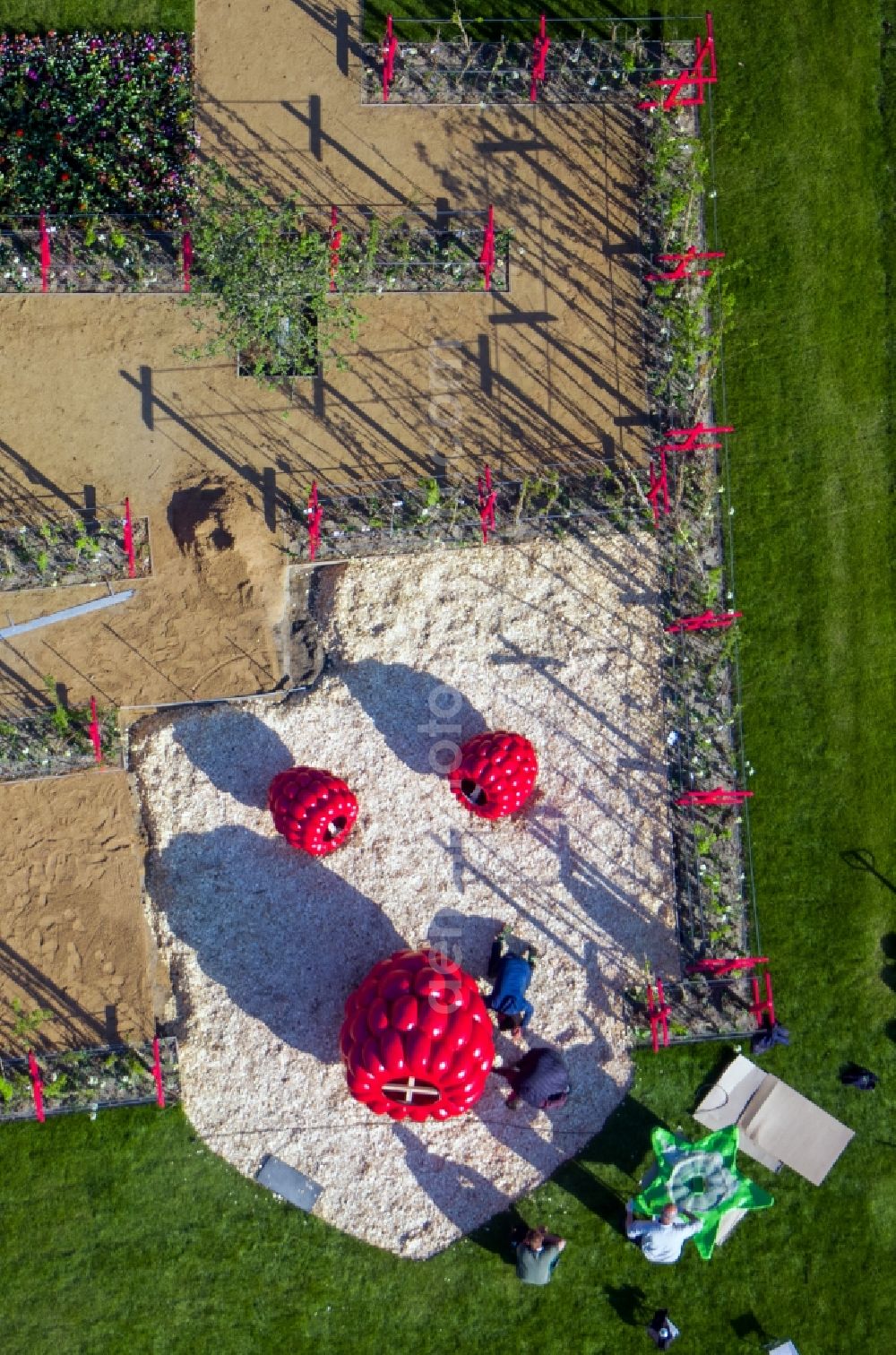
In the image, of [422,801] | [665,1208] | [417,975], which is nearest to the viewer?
[417,975]

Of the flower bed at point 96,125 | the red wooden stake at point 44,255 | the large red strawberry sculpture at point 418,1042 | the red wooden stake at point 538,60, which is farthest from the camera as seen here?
the red wooden stake at point 538,60

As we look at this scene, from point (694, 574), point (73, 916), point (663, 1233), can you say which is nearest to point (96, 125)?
point (694, 574)

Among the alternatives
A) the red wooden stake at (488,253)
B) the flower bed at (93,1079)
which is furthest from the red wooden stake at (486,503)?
the flower bed at (93,1079)

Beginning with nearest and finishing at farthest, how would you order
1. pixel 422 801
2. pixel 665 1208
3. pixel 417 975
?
1. pixel 417 975
2. pixel 665 1208
3. pixel 422 801

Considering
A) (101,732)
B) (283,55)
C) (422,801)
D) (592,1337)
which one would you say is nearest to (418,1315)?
(592,1337)

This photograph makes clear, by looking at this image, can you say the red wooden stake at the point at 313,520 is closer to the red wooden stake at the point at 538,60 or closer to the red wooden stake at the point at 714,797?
the red wooden stake at the point at 714,797

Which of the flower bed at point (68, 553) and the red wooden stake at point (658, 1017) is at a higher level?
the flower bed at point (68, 553)

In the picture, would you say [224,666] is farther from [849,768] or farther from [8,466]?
[849,768]
